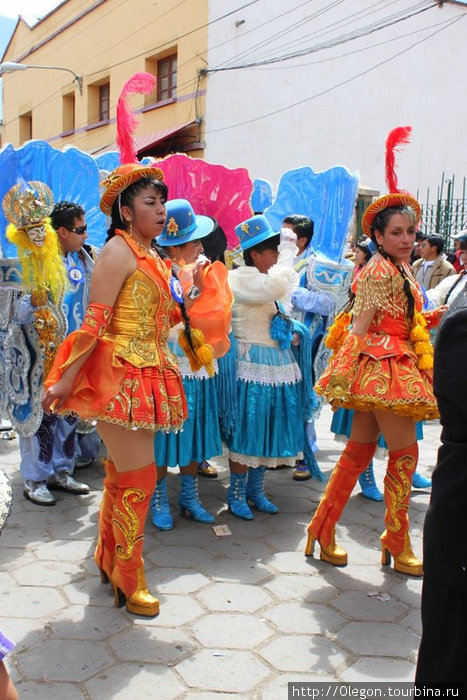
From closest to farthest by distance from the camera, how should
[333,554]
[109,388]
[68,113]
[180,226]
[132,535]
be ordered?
[109,388]
[132,535]
[333,554]
[180,226]
[68,113]

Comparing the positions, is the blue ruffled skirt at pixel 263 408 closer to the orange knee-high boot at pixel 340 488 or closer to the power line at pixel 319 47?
the orange knee-high boot at pixel 340 488

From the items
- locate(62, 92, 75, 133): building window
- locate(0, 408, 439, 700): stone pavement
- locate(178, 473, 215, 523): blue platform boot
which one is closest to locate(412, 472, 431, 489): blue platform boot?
locate(0, 408, 439, 700): stone pavement

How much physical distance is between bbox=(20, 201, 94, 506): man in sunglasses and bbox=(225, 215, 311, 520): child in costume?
1.03 m

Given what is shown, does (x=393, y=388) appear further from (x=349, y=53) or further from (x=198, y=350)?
(x=349, y=53)

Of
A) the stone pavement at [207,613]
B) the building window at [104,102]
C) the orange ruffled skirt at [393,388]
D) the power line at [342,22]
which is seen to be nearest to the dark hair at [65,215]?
the stone pavement at [207,613]

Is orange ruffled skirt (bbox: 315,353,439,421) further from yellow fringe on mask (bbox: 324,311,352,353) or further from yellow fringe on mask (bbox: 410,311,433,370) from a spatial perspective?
yellow fringe on mask (bbox: 324,311,352,353)

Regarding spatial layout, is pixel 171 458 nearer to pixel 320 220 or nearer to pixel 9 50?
pixel 320 220

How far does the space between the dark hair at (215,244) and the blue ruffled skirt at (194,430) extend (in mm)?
748

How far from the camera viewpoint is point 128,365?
2711 mm

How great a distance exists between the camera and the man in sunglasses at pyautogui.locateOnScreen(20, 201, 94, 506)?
4016 mm

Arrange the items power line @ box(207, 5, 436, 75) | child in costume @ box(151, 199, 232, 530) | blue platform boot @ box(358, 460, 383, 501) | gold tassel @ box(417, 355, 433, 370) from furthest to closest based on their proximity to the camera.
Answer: power line @ box(207, 5, 436, 75) → blue platform boot @ box(358, 460, 383, 501) → child in costume @ box(151, 199, 232, 530) → gold tassel @ box(417, 355, 433, 370)

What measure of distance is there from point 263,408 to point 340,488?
2.70 ft

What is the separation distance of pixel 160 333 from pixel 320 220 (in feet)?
8.53

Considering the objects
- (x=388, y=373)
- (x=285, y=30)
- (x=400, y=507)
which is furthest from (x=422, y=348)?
(x=285, y=30)
